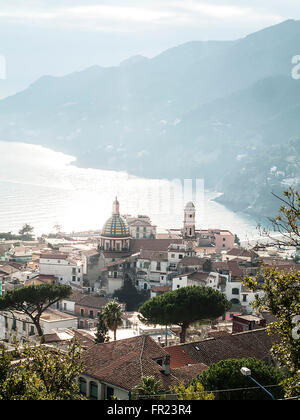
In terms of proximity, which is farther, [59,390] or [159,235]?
[159,235]

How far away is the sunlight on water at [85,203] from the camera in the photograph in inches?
4136

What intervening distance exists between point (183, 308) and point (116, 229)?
2348cm

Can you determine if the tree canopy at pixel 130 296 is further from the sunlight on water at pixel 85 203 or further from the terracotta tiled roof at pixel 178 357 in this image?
the sunlight on water at pixel 85 203

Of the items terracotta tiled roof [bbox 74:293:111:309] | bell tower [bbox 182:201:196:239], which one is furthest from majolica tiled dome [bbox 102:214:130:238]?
terracotta tiled roof [bbox 74:293:111:309]

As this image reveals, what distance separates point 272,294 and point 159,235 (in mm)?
57024

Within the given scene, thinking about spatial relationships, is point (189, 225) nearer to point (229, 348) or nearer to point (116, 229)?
point (116, 229)

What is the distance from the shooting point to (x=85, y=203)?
12975 cm

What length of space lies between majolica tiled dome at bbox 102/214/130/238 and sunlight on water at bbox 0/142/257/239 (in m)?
33.0

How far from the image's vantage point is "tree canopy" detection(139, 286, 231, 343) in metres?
27.4

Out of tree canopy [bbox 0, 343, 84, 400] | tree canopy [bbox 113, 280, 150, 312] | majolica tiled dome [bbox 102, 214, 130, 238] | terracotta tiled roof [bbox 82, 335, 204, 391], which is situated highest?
majolica tiled dome [bbox 102, 214, 130, 238]

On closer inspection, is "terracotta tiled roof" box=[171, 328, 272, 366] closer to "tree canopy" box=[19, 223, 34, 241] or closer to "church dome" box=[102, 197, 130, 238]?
"church dome" box=[102, 197, 130, 238]
